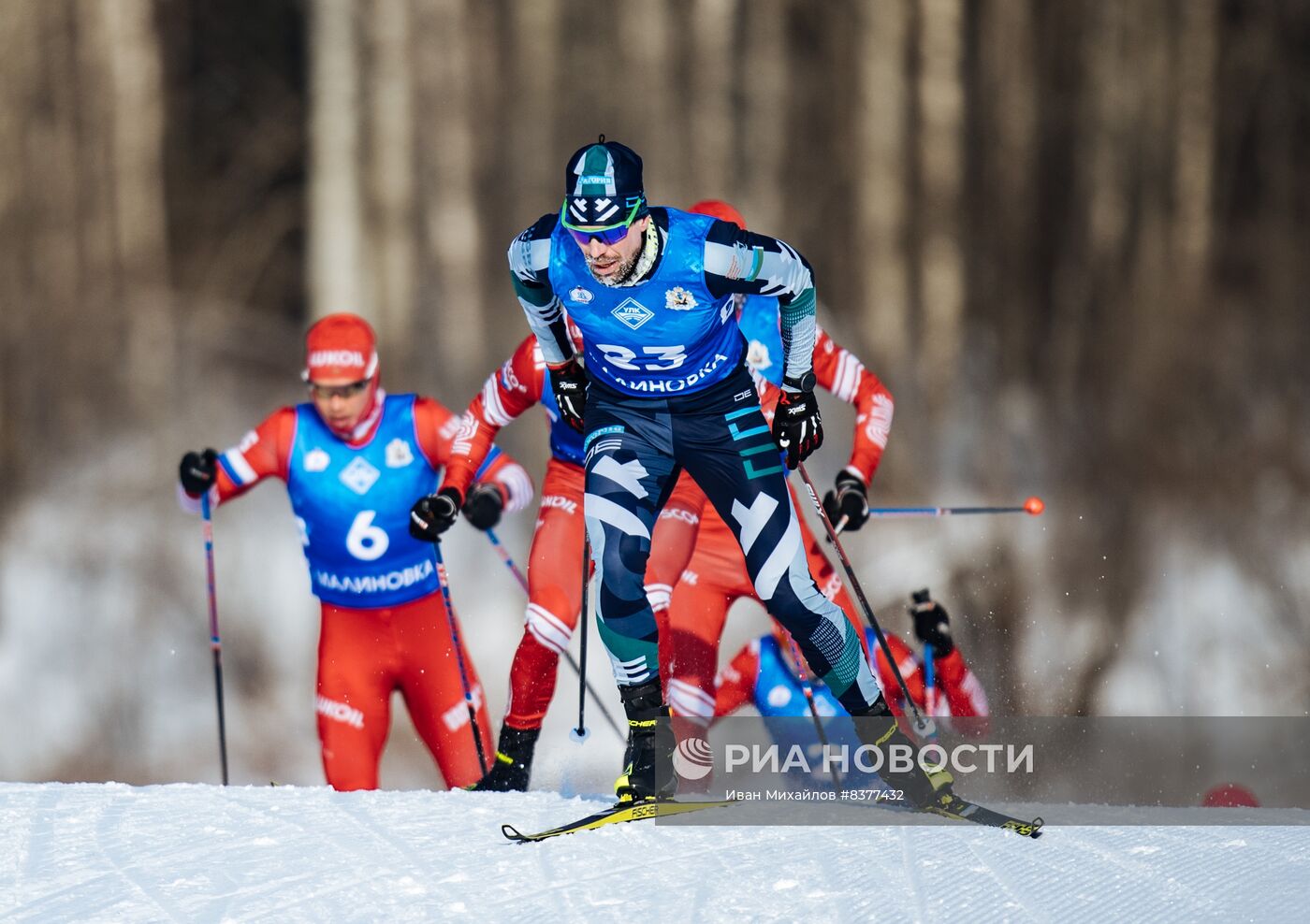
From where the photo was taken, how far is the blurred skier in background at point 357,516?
14.9ft

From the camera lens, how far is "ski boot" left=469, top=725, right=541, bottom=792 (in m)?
4.08

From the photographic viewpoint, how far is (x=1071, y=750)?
1018 centimetres

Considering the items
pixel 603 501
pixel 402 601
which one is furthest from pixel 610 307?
pixel 402 601

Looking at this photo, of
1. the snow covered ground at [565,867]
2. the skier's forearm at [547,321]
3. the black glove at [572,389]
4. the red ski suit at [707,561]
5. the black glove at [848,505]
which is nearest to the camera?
the snow covered ground at [565,867]

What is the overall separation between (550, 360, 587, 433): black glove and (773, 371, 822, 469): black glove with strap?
0.49 metres

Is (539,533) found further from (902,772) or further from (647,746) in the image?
(902,772)

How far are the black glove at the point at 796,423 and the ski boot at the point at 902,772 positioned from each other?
0.64 metres

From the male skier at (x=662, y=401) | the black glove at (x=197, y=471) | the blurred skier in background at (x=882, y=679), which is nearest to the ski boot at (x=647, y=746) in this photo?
the male skier at (x=662, y=401)

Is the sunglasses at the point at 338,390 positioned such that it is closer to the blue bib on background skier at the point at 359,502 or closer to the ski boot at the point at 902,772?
the blue bib on background skier at the point at 359,502

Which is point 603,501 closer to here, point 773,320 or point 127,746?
point 773,320

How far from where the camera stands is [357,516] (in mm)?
4566

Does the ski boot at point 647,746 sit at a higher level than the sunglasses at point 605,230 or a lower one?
lower

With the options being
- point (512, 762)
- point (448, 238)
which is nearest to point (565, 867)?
point (512, 762)

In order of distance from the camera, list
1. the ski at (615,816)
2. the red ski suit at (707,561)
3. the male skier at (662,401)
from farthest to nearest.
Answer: the red ski suit at (707,561) < the ski at (615,816) < the male skier at (662,401)
